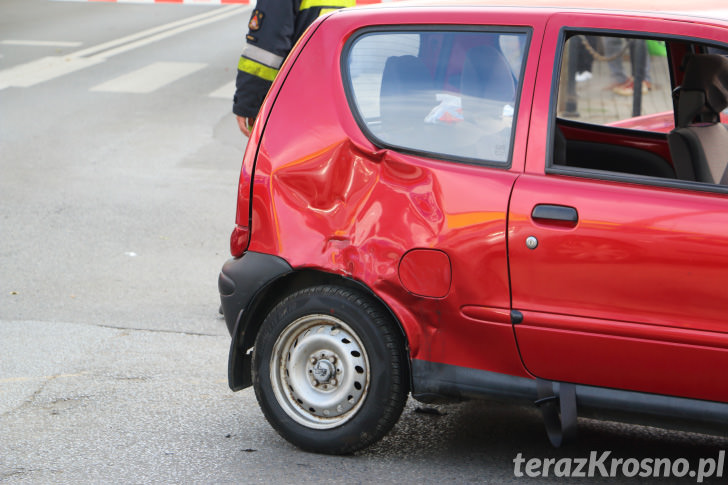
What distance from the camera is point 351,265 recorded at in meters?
3.88

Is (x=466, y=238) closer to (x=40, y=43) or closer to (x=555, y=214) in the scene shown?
(x=555, y=214)

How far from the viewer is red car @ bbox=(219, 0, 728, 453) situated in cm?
349

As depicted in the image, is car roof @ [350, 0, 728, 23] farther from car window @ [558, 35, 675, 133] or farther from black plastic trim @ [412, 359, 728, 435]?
car window @ [558, 35, 675, 133]

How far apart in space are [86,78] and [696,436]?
11.3m

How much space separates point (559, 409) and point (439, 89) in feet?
3.97

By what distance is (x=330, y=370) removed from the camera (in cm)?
399

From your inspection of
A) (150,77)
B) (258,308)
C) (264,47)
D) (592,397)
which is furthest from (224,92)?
(592,397)

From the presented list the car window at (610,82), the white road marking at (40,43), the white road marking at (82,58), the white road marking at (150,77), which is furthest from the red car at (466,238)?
the white road marking at (40,43)

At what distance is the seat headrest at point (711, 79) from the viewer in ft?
14.1

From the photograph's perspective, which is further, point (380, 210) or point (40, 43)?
point (40, 43)

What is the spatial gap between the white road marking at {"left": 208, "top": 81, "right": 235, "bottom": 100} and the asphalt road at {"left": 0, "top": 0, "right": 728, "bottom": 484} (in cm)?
24

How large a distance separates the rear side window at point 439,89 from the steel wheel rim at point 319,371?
742 millimetres

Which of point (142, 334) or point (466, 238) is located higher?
point (466, 238)

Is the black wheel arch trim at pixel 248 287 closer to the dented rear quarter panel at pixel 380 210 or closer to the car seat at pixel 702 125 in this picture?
the dented rear quarter panel at pixel 380 210
